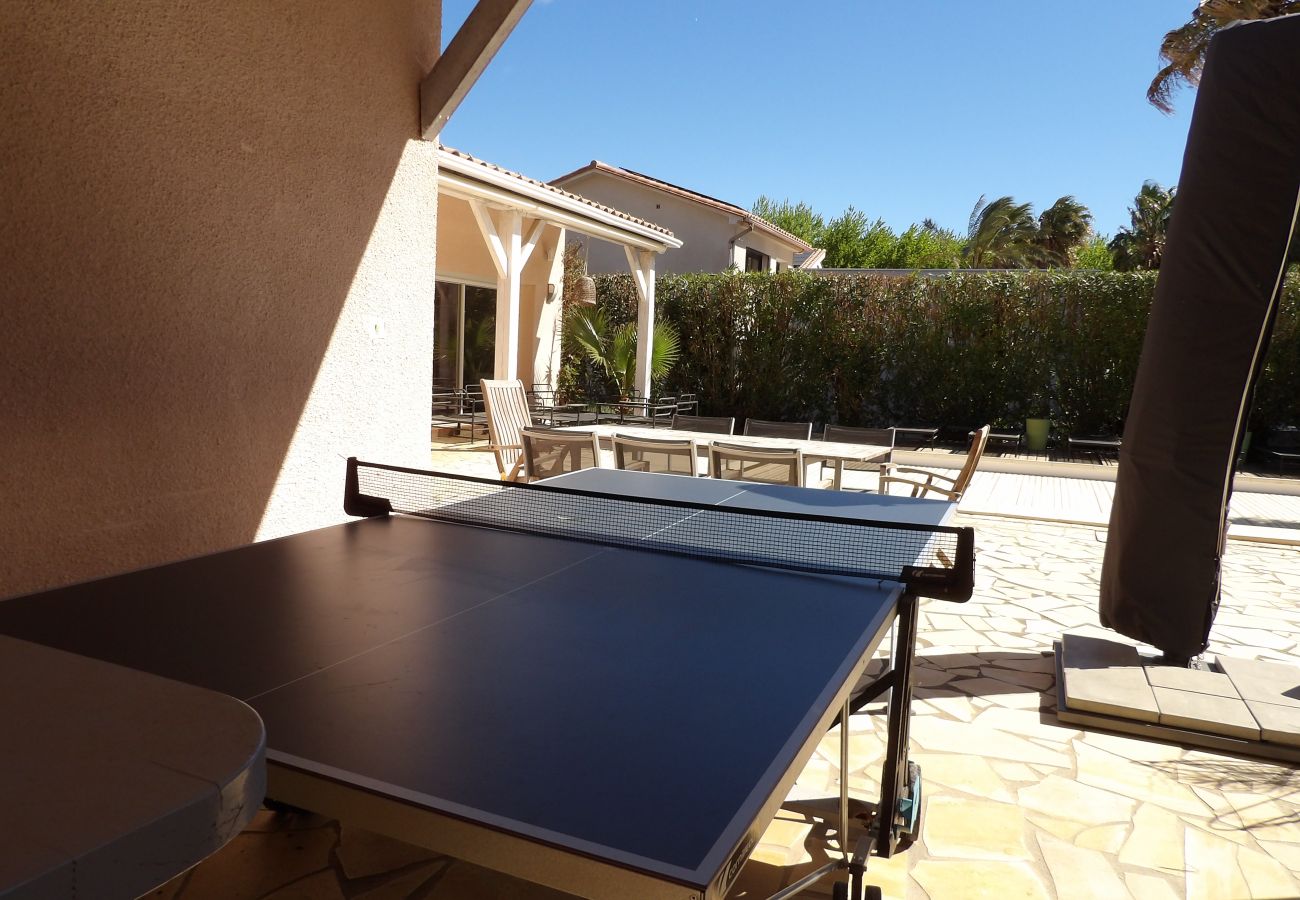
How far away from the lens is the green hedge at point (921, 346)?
14062mm

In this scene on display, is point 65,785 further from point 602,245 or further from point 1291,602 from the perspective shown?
point 602,245

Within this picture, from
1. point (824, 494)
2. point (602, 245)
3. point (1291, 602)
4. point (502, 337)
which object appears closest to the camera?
point (824, 494)

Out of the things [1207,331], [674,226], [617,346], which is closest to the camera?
[1207,331]

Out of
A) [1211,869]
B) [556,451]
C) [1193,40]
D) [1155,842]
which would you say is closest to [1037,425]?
[1193,40]

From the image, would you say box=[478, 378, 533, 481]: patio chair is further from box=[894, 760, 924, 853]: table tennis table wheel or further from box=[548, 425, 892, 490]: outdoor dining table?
box=[894, 760, 924, 853]: table tennis table wheel

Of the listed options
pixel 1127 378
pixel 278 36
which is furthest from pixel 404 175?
pixel 1127 378

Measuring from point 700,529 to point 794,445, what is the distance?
4.00m

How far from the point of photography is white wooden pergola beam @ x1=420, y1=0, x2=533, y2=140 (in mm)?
5090

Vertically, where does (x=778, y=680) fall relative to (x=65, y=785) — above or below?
below

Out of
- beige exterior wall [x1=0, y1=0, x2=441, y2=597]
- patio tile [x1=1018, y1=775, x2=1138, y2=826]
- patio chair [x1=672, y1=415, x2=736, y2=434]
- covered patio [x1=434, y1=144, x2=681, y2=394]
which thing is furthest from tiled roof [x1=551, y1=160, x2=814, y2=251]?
patio tile [x1=1018, y1=775, x2=1138, y2=826]

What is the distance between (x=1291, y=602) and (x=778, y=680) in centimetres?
617

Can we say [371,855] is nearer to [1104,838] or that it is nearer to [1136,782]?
[1104,838]

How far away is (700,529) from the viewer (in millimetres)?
3199

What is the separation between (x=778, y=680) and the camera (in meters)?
1.68
